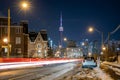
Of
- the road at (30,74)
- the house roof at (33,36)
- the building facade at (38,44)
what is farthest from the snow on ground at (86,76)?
the house roof at (33,36)

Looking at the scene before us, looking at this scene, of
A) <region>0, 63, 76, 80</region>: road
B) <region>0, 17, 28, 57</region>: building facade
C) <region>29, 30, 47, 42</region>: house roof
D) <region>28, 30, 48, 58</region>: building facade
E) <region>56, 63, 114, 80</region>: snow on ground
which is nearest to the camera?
<region>56, 63, 114, 80</region>: snow on ground

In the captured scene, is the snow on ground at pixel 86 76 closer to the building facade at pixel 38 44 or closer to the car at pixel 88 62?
the car at pixel 88 62

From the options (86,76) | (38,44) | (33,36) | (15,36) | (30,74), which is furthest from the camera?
(38,44)

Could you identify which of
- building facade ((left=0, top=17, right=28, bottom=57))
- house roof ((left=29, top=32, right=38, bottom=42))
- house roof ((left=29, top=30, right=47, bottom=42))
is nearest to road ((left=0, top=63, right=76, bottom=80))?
building facade ((left=0, top=17, right=28, bottom=57))

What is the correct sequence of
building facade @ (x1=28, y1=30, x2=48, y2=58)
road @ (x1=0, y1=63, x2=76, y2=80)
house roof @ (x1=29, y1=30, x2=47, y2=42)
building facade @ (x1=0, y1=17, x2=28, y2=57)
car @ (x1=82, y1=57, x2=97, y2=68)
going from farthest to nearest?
house roof @ (x1=29, y1=30, x2=47, y2=42), building facade @ (x1=28, y1=30, x2=48, y2=58), building facade @ (x1=0, y1=17, x2=28, y2=57), car @ (x1=82, y1=57, x2=97, y2=68), road @ (x1=0, y1=63, x2=76, y2=80)

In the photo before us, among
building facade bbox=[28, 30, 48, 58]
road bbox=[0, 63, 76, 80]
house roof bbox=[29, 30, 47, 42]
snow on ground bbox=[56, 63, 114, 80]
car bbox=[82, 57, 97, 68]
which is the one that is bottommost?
snow on ground bbox=[56, 63, 114, 80]

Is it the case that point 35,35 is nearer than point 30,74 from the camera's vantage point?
No

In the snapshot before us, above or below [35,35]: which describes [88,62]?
below

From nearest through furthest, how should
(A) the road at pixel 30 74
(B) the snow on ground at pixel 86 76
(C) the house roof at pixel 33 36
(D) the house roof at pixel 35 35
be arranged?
(B) the snow on ground at pixel 86 76, (A) the road at pixel 30 74, (C) the house roof at pixel 33 36, (D) the house roof at pixel 35 35

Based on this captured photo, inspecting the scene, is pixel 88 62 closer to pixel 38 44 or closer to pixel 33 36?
pixel 33 36

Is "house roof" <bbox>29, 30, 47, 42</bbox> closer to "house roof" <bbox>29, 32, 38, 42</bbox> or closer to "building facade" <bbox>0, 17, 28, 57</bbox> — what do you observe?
"house roof" <bbox>29, 32, 38, 42</bbox>

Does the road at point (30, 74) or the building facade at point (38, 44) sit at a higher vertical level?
the building facade at point (38, 44)

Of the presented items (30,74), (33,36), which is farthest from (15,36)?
(30,74)

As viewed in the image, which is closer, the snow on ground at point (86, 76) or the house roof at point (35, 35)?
the snow on ground at point (86, 76)
